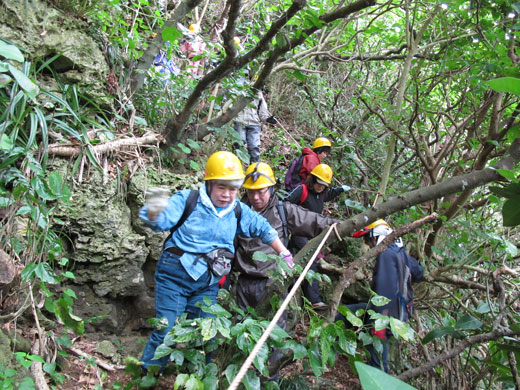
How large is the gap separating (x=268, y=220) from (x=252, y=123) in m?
3.14

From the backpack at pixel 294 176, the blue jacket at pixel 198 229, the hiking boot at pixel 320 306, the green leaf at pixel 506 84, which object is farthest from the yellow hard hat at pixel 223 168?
the backpack at pixel 294 176

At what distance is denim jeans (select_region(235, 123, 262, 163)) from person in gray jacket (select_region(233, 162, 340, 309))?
113 inches

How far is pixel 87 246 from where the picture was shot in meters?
3.46

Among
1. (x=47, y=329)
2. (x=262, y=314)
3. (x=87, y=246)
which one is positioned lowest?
(x=47, y=329)

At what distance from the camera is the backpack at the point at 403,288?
10.4ft

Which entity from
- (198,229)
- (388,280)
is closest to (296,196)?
(388,280)

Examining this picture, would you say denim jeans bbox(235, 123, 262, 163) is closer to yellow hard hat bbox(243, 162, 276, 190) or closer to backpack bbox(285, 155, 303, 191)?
backpack bbox(285, 155, 303, 191)

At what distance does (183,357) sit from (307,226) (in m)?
1.85

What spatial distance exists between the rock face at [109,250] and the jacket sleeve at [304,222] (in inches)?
58.7

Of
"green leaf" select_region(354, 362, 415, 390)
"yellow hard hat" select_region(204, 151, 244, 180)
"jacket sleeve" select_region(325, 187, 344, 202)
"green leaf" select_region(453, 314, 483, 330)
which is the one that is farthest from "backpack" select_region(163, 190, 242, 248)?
"jacket sleeve" select_region(325, 187, 344, 202)

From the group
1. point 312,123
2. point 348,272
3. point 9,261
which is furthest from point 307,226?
point 312,123

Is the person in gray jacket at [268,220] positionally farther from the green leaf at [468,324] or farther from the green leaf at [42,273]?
the green leaf at [42,273]

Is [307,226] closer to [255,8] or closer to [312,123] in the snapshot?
[312,123]

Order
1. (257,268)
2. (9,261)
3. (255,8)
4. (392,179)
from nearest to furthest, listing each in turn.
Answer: (9,261) → (257,268) → (392,179) → (255,8)
